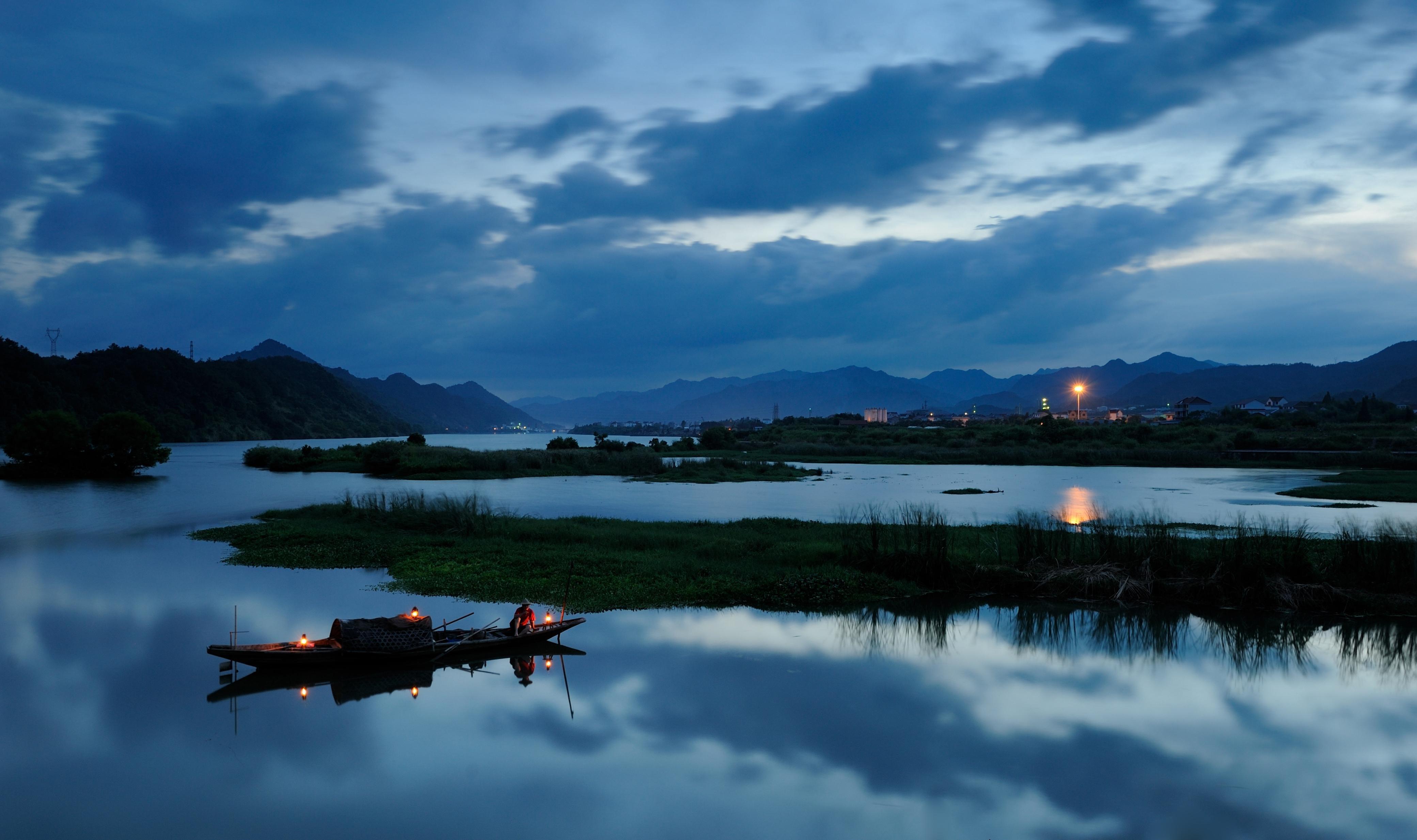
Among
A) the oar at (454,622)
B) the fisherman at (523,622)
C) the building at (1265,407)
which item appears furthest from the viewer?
the building at (1265,407)

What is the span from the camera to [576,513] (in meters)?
34.2

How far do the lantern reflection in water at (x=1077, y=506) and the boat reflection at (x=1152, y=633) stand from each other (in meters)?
7.86

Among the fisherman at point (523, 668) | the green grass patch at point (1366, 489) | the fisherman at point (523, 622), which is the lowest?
the fisherman at point (523, 668)

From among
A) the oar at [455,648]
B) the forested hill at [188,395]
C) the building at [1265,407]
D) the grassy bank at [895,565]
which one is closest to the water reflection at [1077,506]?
the grassy bank at [895,565]

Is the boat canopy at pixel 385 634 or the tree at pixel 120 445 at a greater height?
the tree at pixel 120 445

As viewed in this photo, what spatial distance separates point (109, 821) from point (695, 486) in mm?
42185

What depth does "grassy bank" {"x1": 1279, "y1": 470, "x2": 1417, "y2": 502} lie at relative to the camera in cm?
3638

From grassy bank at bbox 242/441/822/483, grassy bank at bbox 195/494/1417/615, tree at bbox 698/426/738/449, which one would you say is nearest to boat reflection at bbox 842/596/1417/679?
grassy bank at bbox 195/494/1417/615

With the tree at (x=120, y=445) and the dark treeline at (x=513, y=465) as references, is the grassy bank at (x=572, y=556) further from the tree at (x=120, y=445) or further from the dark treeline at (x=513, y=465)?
the tree at (x=120, y=445)

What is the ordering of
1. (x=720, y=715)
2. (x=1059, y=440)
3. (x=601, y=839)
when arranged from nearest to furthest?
(x=601, y=839) → (x=720, y=715) → (x=1059, y=440)

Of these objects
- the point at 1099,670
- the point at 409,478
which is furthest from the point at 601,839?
the point at 409,478

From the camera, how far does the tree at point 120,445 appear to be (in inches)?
2222

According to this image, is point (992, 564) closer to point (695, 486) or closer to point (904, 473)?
point (695, 486)

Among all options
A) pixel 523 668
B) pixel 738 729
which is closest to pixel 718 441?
pixel 523 668
